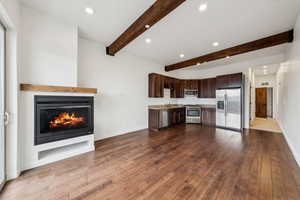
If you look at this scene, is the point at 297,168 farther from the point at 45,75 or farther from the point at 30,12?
the point at 30,12

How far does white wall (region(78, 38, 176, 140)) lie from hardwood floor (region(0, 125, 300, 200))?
1213mm

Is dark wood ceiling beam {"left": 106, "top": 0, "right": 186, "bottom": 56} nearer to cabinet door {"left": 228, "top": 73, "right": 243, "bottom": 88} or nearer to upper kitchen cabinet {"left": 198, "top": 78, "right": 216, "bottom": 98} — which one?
cabinet door {"left": 228, "top": 73, "right": 243, "bottom": 88}

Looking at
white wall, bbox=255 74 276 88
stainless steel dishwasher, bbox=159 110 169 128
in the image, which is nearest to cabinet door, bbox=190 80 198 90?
stainless steel dishwasher, bbox=159 110 169 128

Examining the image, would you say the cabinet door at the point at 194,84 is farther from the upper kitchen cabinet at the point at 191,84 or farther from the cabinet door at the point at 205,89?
the cabinet door at the point at 205,89

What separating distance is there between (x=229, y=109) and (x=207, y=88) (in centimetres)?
158

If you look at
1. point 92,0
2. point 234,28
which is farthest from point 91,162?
point 234,28

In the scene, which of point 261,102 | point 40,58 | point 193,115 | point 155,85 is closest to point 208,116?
point 193,115

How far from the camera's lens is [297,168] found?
2297mm

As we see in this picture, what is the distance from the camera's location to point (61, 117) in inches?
107

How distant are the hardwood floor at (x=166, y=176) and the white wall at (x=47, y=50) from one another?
1878 mm

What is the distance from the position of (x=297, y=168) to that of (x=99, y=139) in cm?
480

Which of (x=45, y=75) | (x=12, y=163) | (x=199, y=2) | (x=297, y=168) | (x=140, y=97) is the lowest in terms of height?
(x=297, y=168)

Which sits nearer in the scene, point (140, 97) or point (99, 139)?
point (99, 139)

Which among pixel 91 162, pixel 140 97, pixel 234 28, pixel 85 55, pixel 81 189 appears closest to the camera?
pixel 81 189
